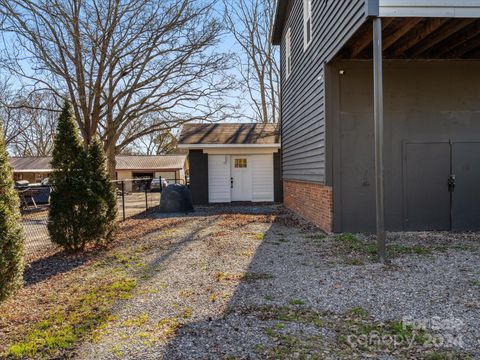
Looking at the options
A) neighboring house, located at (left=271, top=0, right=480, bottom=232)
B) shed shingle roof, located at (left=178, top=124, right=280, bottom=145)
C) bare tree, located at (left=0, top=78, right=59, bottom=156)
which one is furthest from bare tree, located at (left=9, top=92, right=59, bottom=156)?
neighboring house, located at (left=271, top=0, right=480, bottom=232)

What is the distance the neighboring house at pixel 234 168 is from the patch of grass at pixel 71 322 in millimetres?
10710

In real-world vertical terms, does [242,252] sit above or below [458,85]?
below

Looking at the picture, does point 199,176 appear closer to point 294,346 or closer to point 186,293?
point 186,293

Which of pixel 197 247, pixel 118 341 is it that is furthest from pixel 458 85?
pixel 118 341

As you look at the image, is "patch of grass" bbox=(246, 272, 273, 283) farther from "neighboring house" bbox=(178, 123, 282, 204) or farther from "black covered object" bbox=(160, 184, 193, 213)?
"neighboring house" bbox=(178, 123, 282, 204)

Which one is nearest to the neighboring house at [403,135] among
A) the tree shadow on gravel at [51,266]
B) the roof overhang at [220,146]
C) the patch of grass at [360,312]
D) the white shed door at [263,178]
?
the patch of grass at [360,312]

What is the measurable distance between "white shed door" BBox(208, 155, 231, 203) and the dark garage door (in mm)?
8763

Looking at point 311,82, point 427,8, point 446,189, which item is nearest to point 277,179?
point 311,82

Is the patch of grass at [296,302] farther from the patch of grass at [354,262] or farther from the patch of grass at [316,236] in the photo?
the patch of grass at [316,236]

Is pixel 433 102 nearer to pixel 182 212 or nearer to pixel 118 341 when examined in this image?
pixel 118 341

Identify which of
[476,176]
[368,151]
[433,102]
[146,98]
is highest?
[146,98]

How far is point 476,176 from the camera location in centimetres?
749

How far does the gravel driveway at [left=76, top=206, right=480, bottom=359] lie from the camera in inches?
112

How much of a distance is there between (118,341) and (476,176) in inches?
291
